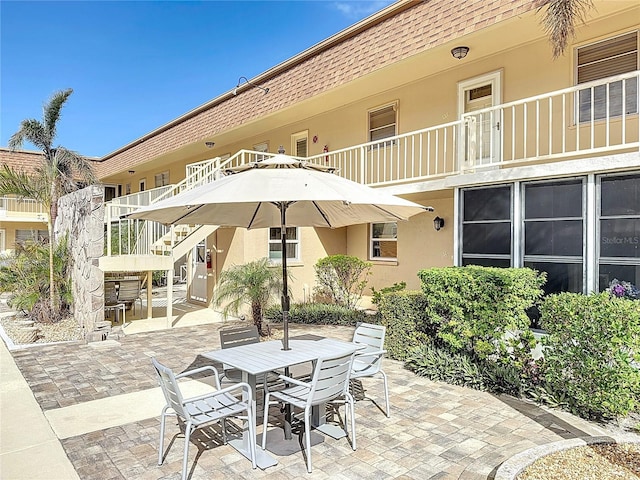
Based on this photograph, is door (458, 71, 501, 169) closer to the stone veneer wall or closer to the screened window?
the screened window

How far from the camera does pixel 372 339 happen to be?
5.69 m

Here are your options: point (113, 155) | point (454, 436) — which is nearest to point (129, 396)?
point (454, 436)

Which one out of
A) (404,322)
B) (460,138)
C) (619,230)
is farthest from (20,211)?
(619,230)

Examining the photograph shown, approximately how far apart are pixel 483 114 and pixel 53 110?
12.7 metres

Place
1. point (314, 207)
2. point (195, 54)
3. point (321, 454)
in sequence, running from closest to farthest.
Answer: point (321, 454)
point (314, 207)
point (195, 54)

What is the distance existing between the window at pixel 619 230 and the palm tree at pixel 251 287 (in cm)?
626

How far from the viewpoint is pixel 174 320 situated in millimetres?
11445

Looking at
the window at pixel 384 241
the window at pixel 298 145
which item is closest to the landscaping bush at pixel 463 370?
the window at pixel 384 241

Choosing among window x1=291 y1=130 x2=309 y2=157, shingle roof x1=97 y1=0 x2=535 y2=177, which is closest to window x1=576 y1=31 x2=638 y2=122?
shingle roof x1=97 y1=0 x2=535 y2=177

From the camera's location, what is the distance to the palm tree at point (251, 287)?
947 cm

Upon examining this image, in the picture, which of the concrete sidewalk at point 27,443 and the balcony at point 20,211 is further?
the balcony at point 20,211

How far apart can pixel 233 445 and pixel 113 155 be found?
24502 mm

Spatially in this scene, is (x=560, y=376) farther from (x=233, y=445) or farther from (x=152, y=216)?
(x=152, y=216)

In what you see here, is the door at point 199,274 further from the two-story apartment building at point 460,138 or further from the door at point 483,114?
the door at point 483,114
